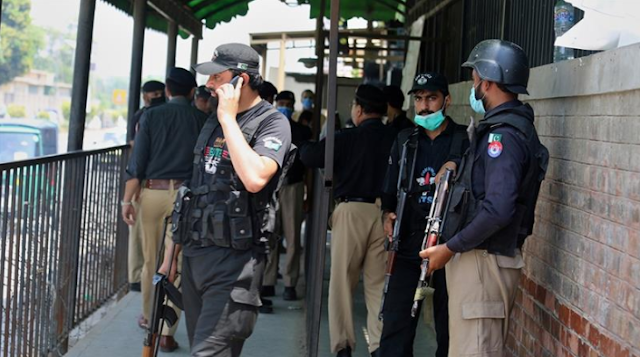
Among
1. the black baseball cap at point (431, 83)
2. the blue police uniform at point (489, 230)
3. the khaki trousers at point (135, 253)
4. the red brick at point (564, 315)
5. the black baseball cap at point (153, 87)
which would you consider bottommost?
the khaki trousers at point (135, 253)

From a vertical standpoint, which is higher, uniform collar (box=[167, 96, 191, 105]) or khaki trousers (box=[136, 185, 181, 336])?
uniform collar (box=[167, 96, 191, 105])

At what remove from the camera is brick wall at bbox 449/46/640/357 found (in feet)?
11.1

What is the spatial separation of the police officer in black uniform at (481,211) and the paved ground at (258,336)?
294cm

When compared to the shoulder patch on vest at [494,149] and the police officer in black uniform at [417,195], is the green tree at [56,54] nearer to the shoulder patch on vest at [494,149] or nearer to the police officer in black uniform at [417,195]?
the police officer in black uniform at [417,195]

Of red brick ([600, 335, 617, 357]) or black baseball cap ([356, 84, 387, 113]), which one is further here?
black baseball cap ([356, 84, 387, 113])

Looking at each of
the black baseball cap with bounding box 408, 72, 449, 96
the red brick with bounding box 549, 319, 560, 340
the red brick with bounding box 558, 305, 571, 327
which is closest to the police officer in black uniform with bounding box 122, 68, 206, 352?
the black baseball cap with bounding box 408, 72, 449, 96

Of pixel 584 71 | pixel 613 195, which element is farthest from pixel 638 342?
pixel 584 71

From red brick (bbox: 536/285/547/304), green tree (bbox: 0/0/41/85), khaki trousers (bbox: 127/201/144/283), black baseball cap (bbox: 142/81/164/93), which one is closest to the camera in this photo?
red brick (bbox: 536/285/547/304)

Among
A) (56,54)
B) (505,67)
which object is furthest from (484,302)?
(56,54)

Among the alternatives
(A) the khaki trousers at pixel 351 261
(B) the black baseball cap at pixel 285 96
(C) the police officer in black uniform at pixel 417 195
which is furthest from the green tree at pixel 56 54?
(C) the police officer in black uniform at pixel 417 195

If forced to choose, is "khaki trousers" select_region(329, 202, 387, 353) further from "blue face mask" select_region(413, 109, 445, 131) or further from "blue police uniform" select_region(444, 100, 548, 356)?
"blue police uniform" select_region(444, 100, 548, 356)

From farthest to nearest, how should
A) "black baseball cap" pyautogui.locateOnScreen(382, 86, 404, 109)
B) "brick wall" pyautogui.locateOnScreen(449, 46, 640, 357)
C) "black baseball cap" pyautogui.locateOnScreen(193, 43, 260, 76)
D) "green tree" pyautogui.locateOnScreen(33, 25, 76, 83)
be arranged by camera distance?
"green tree" pyautogui.locateOnScreen(33, 25, 76, 83) < "black baseball cap" pyautogui.locateOnScreen(382, 86, 404, 109) < "black baseball cap" pyautogui.locateOnScreen(193, 43, 260, 76) < "brick wall" pyautogui.locateOnScreen(449, 46, 640, 357)

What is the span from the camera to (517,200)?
3.95 m

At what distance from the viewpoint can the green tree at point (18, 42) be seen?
45.6m
